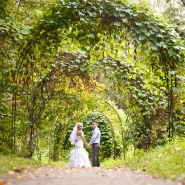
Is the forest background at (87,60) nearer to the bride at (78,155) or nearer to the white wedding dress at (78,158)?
the bride at (78,155)

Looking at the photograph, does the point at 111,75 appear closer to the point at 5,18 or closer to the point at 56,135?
the point at 5,18

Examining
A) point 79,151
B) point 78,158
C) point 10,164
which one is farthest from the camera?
point 79,151

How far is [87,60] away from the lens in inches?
371

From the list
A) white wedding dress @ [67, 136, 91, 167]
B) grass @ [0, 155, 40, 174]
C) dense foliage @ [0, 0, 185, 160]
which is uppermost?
dense foliage @ [0, 0, 185, 160]

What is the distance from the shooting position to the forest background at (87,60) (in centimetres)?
626

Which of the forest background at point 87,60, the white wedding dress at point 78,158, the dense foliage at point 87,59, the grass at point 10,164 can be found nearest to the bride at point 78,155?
the white wedding dress at point 78,158

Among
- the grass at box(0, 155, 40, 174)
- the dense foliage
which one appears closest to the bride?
the dense foliage

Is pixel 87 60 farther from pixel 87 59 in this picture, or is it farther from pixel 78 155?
pixel 78 155

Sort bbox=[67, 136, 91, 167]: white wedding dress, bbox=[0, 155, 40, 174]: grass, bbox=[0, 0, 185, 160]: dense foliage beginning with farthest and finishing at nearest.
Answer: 1. bbox=[67, 136, 91, 167]: white wedding dress
2. bbox=[0, 0, 185, 160]: dense foliage
3. bbox=[0, 155, 40, 174]: grass

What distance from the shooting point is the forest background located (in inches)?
247

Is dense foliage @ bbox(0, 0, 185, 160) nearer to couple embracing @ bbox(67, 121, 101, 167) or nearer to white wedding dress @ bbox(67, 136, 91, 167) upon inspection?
couple embracing @ bbox(67, 121, 101, 167)

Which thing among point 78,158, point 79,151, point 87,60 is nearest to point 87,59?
point 87,60

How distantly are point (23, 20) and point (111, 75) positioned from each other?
2947mm

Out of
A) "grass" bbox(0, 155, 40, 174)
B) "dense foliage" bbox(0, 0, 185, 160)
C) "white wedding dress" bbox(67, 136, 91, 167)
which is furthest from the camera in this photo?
"white wedding dress" bbox(67, 136, 91, 167)
